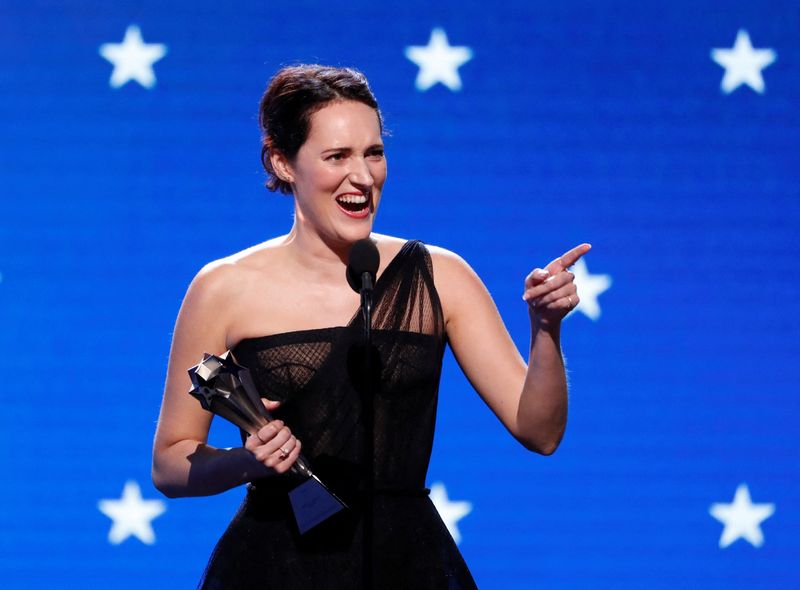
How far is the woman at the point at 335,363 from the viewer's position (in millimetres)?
1447

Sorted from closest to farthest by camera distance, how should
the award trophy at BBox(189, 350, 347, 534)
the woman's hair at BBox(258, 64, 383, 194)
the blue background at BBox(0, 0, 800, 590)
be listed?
the award trophy at BBox(189, 350, 347, 534) → the woman's hair at BBox(258, 64, 383, 194) → the blue background at BBox(0, 0, 800, 590)

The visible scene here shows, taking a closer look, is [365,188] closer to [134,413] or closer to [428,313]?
[428,313]

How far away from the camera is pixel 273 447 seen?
3.99ft

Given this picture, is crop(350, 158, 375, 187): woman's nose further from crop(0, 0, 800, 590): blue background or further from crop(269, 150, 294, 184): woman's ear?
crop(0, 0, 800, 590): blue background

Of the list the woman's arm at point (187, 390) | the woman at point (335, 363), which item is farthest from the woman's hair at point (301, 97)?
the woman's arm at point (187, 390)

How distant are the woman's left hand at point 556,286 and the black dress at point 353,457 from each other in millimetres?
264

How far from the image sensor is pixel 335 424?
4.90 ft

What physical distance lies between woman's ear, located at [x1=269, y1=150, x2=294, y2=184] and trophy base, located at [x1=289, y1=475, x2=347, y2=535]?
46cm

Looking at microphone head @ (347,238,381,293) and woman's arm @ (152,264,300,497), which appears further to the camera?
woman's arm @ (152,264,300,497)

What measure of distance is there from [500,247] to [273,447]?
1.29 m

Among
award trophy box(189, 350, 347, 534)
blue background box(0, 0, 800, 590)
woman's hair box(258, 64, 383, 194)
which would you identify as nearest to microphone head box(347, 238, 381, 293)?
award trophy box(189, 350, 347, 534)

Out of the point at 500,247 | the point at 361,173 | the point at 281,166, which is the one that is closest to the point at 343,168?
the point at 361,173

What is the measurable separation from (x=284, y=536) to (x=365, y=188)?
18.3 inches

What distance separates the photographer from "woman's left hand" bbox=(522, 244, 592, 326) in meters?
1.28
